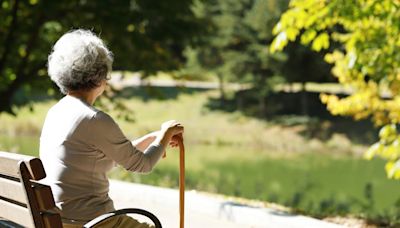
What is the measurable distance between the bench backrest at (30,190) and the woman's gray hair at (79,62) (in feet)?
1.23

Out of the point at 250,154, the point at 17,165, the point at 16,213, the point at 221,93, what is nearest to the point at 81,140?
the point at 17,165

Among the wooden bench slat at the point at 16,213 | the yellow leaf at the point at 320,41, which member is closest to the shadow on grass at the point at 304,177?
the yellow leaf at the point at 320,41

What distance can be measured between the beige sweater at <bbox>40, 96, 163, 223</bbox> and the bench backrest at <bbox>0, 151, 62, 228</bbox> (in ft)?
0.44

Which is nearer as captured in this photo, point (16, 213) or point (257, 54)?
point (16, 213)

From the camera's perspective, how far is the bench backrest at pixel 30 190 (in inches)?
101

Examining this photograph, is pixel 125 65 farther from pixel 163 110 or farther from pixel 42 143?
pixel 163 110

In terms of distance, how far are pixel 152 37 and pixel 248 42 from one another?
19225 mm

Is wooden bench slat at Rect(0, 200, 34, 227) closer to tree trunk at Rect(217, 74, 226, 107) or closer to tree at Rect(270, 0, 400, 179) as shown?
tree at Rect(270, 0, 400, 179)

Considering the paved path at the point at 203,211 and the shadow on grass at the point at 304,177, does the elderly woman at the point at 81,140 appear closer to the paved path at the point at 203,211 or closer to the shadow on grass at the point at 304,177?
the paved path at the point at 203,211

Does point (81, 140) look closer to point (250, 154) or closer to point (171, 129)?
point (171, 129)

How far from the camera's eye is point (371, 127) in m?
25.7

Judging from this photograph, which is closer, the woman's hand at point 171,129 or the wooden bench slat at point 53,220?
the wooden bench slat at point 53,220

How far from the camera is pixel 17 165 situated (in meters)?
2.61

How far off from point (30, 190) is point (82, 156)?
0.86ft
